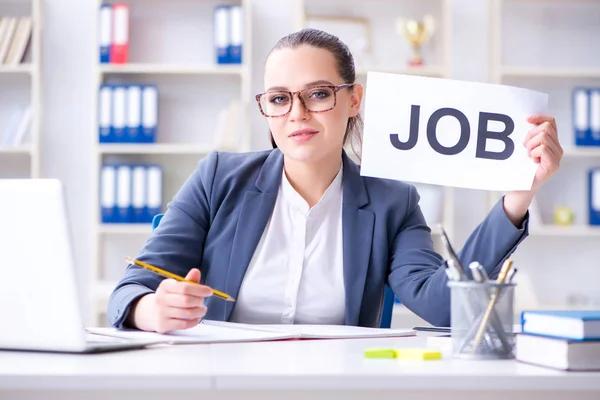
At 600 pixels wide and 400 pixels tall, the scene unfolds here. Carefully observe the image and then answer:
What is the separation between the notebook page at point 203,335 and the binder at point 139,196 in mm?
2636

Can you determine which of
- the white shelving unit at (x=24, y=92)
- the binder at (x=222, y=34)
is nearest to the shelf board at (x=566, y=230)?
the binder at (x=222, y=34)

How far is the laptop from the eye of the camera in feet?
3.44

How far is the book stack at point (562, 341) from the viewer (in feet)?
3.19

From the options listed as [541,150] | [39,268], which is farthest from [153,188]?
[39,268]

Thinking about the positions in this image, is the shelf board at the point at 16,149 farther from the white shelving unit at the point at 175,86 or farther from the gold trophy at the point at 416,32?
the gold trophy at the point at 416,32

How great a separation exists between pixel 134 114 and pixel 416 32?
59.8 inches

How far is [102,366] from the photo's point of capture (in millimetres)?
971

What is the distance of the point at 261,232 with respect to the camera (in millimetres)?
1762

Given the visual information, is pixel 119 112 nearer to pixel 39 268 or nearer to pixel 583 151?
pixel 583 151

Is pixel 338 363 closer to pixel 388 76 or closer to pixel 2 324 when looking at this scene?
pixel 2 324

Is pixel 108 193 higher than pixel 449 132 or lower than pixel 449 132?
lower

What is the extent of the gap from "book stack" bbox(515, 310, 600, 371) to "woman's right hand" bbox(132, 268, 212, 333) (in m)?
0.48

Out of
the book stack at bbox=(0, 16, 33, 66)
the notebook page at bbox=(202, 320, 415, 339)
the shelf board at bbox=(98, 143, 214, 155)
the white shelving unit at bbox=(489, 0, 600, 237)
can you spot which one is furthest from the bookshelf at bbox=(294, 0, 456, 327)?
the notebook page at bbox=(202, 320, 415, 339)

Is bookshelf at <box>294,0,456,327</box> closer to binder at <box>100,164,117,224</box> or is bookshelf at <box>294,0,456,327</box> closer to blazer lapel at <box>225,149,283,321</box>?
binder at <box>100,164,117,224</box>
